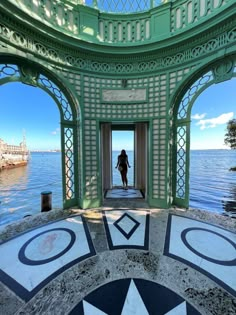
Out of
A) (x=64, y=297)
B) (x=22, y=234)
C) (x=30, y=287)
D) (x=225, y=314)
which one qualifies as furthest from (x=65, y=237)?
(x=225, y=314)

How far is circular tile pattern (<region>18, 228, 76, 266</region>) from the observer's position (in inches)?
91.6

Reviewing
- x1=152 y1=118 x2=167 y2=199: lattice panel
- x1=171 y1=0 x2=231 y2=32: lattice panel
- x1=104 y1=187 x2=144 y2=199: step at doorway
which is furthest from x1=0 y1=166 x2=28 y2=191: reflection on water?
x1=171 y1=0 x2=231 y2=32: lattice panel

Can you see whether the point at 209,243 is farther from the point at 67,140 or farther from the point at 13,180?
the point at 13,180

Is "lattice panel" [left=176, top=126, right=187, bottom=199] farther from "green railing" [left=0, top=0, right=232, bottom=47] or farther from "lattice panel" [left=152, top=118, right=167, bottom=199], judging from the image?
"green railing" [left=0, top=0, right=232, bottom=47]

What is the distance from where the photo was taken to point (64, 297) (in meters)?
1.72

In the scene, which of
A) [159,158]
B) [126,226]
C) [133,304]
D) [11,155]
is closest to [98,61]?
[159,158]

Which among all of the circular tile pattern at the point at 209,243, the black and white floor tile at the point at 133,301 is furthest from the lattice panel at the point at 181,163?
the black and white floor tile at the point at 133,301

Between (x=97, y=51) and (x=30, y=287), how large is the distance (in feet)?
15.2

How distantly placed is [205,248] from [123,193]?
11.1ft

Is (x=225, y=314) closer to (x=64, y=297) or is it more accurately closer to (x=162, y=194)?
(x=64, y=297)

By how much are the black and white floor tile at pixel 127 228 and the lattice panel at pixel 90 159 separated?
706 millimetres

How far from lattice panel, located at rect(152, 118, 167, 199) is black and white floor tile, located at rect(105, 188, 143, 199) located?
1075 mm

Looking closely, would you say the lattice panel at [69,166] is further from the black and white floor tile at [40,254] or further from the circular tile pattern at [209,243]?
the circular tile pattern at [209,243]

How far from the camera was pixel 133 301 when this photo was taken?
1654 mm
